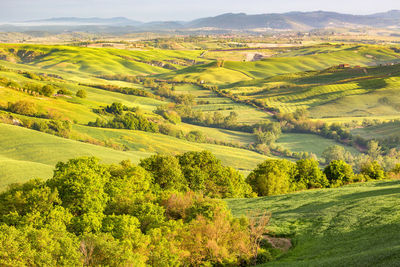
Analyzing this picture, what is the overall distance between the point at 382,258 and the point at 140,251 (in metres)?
17.6

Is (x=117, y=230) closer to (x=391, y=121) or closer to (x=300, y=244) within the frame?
(x=300, y=244)

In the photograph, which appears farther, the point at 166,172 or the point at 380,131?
the point at 380,131

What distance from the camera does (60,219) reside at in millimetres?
35781

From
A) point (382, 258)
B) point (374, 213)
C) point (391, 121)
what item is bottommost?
point (391, 121)

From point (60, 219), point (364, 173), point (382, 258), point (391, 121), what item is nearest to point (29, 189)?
point (60, 219)

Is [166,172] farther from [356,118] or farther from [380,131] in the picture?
[356,118]

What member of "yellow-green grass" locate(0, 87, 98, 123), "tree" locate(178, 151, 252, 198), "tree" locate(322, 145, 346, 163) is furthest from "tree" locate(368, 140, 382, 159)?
"yellow-green grass" locate(0, 87, 98, 123)

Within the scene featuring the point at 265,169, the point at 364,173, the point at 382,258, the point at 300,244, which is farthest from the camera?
the point at 364,173

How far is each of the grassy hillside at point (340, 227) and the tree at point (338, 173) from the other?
74.8ft

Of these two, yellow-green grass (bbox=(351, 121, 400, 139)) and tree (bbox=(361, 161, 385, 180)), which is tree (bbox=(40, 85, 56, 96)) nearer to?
tree (bbox=(361, 161, 385, 180))

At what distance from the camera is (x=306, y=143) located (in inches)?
5635

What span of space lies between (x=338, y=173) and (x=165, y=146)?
56999 millimetres

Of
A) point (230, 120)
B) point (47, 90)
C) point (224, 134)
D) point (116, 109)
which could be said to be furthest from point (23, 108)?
point (230, 120)

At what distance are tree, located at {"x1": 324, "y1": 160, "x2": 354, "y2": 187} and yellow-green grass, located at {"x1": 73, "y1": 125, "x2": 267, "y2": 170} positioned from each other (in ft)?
109
